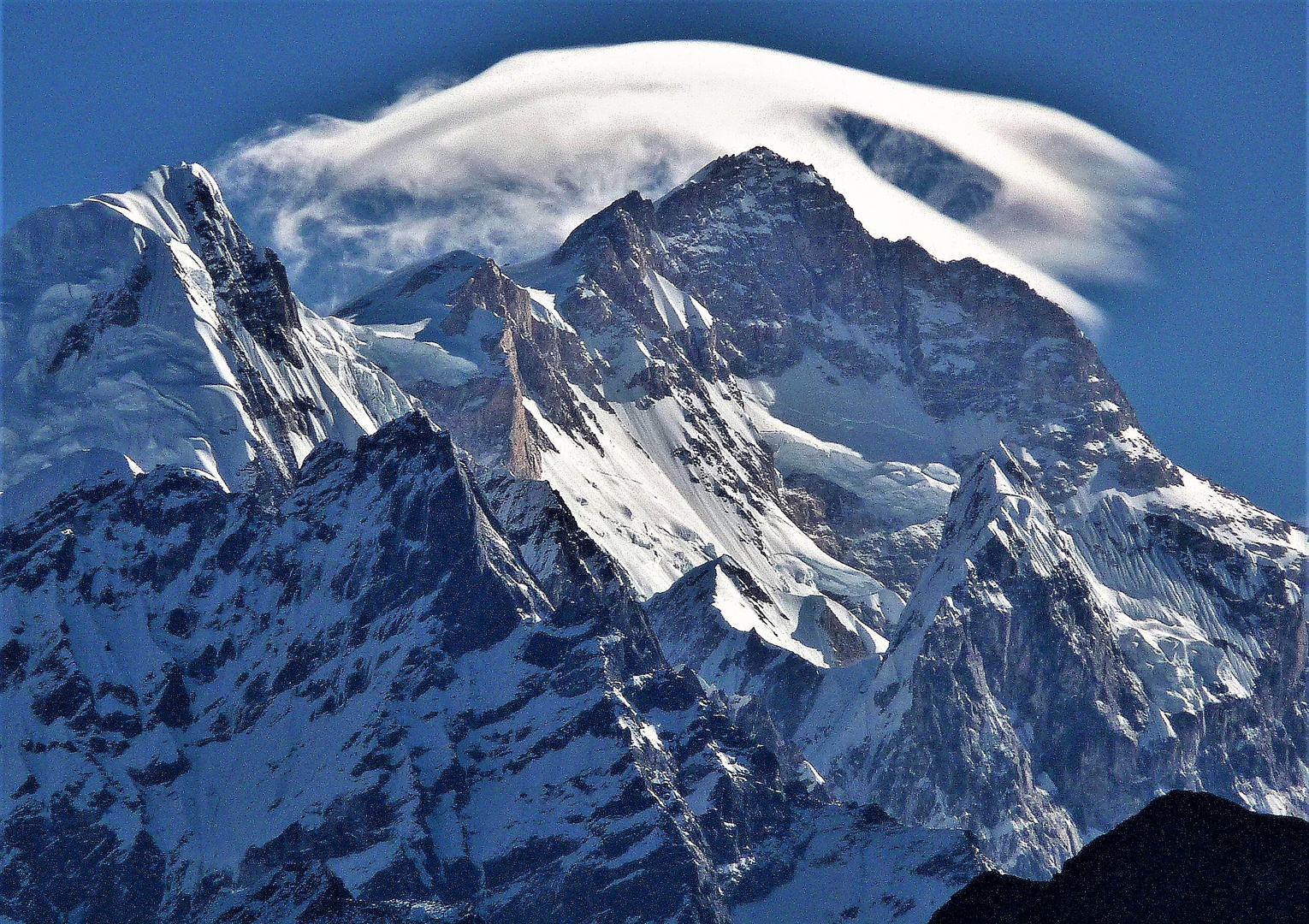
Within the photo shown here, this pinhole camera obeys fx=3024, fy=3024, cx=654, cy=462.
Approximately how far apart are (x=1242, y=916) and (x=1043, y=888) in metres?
12.8

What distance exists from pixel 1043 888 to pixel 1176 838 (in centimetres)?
746

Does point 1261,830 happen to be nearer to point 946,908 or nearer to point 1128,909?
point 1128,909

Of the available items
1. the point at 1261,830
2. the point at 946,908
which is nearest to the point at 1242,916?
the point at 1261,830

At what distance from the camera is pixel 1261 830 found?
5817 inches

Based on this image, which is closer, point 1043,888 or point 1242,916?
point 1242,916

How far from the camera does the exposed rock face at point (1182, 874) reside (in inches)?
5679

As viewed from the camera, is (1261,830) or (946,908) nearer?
(1261,830)

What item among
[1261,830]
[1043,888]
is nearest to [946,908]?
[1043,888]

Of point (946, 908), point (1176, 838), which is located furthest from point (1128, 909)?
point (946, 908)

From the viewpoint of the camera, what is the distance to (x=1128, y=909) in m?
148

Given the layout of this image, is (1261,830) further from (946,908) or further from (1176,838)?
(946,908)

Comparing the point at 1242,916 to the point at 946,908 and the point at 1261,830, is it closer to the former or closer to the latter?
the point at 1261,830

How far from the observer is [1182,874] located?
14800 cm

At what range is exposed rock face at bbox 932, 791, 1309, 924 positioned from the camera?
144250mm
